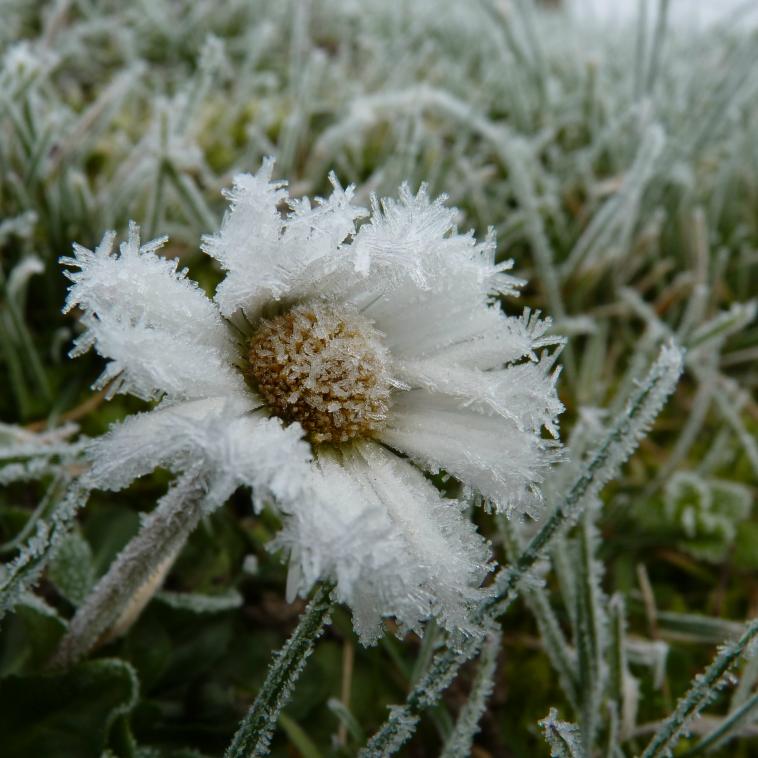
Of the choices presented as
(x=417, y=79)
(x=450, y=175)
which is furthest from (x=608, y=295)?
(x=417, y=79)

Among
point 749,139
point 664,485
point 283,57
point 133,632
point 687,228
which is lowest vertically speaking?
point 133,632

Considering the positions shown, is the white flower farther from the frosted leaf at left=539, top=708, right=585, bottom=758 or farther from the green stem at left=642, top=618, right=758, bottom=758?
the green stem at left=642, top=618, right=758, bottom=758

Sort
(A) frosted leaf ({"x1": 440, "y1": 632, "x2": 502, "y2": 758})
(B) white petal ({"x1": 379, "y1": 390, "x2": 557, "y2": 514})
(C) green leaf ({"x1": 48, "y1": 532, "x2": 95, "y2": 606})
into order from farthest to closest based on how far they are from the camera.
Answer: (C) green leaf ({"x1": 48, "y1": 532, "x2": 95, "y2": 606}), (A) frosted leaf ({"x1": 440, "y1": 632, "x2": 502, "y2": 758}), (B) white petal ({"x1": 379, "y1": 390, "x2": 557, "y2": 514})

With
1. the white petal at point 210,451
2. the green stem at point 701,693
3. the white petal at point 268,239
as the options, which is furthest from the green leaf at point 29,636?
the green stem at point 701,693

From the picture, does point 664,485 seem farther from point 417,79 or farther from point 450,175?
point 417,79

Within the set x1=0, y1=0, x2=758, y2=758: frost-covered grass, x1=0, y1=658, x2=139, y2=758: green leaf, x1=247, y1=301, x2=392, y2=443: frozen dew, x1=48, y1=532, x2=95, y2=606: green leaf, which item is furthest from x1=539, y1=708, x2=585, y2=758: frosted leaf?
x1=48, y1=532, x2=95, y2=606: green leaf

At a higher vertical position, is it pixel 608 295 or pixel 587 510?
pixel 608 295
